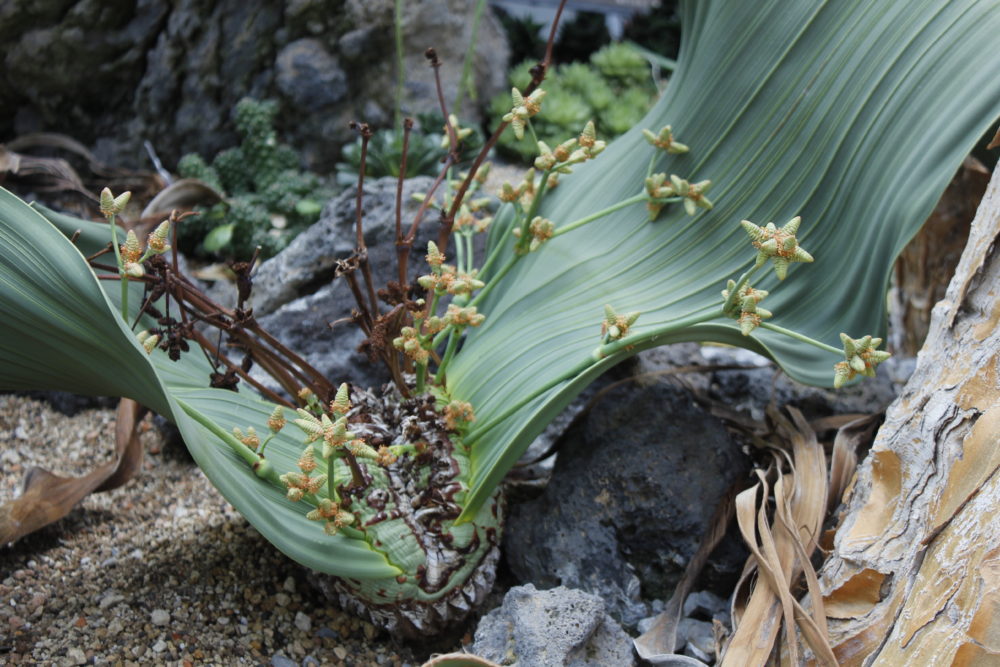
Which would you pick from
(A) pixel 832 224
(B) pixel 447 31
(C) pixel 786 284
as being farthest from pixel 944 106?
(B) pixel 447 31

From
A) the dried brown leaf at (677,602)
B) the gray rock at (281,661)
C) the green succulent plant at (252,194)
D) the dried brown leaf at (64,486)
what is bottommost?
the green succulent plant at (252,194)

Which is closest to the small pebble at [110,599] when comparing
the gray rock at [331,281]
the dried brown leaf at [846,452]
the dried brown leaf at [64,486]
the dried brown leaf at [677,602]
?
the dried brown leaf at [64,486]

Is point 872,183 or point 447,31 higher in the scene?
point 872,183

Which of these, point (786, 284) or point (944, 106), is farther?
point (786, 284)

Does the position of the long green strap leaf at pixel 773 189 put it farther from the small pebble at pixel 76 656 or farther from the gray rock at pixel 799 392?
the small pebble at pixel 76 656

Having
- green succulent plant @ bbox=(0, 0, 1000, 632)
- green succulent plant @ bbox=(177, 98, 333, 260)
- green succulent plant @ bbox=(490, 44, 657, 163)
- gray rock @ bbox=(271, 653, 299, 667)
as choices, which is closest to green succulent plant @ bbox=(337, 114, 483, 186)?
green succulent plant @ bbox=(177, 98, 333, 260)

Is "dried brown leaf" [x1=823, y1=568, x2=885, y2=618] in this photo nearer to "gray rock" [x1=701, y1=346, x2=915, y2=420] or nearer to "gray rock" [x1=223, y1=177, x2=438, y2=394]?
"gray rock" [x1=701, y1=346, x2=915, y2=420]

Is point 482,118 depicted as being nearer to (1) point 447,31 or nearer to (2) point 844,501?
(1) point 447,31
